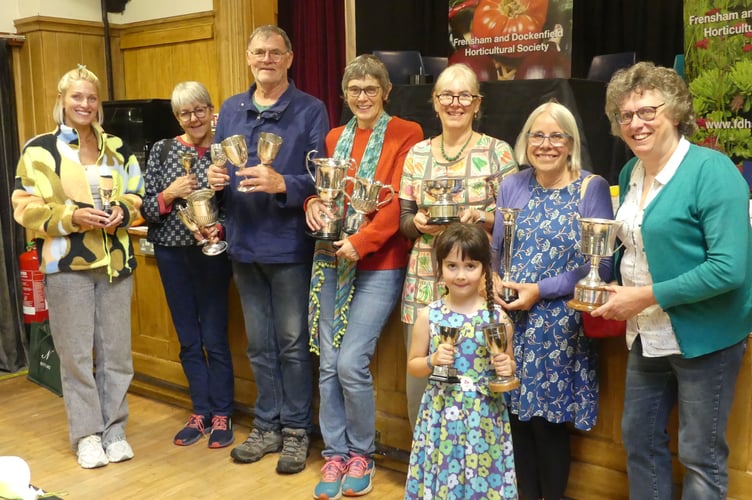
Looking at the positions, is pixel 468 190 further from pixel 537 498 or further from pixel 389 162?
pixel 537 498

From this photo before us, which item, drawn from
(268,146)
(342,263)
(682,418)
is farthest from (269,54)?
(682,418)

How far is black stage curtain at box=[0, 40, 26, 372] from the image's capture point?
15.8 feet

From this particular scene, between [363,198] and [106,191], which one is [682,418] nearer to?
[363,198]

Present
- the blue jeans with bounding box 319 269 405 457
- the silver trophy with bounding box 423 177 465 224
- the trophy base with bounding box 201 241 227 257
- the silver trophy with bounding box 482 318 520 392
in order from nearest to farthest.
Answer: the silver trophy with bounding box 482 318 520 392 → the silver trophy with bounding box 423 177 465 224 → the blue jeans with bounding box 319 269 405 457 → the trophy base with bounding box 201 241 227 257

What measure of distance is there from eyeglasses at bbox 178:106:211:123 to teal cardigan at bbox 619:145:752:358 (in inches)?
78.5

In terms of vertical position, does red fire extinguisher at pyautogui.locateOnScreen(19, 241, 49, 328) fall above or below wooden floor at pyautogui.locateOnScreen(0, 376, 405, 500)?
above

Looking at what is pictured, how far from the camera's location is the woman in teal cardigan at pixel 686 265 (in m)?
1.94

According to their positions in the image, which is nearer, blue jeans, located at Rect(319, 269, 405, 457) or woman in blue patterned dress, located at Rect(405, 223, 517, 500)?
woman in blue patterned dress, located at Rect(405, 223, 517, 500)

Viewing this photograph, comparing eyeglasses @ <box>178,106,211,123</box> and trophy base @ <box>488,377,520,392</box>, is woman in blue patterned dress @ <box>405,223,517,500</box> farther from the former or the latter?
eyeglasses @ <box>178,106,211,123</box>

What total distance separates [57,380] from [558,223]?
10.0 ft

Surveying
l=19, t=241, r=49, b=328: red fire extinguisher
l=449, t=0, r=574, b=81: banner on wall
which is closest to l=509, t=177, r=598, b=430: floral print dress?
l=449, t=0, r=574, b=81: banner on wall

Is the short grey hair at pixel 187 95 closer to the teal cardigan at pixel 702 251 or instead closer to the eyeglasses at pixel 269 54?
the eyeglasses at pixel 269 54

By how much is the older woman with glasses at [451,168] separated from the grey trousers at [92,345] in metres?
1.37

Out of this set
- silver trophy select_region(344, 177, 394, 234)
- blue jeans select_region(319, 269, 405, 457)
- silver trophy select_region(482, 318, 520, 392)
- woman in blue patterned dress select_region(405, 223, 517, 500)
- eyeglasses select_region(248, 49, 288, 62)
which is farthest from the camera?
eyeglasses select_region(248, 49, 288, 62)
